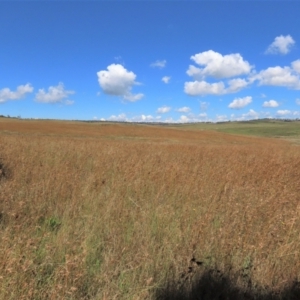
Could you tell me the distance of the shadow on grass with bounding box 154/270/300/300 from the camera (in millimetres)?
2422

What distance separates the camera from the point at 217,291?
250 centimetres

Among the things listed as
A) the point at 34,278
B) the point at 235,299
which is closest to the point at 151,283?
the point at 235,299

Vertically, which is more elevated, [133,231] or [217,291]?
[133,231]

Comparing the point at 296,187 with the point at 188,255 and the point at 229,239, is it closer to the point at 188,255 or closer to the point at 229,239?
the point at 229,239

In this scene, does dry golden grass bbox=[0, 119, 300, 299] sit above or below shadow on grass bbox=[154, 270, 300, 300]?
above

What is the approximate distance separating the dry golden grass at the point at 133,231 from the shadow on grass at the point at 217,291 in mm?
72

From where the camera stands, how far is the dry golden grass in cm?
233

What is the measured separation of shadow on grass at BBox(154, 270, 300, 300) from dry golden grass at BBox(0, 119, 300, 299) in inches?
2.8

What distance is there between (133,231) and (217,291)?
1.18 m

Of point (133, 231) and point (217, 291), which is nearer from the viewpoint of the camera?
point (217, 291)

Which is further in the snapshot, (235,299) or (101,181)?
(101,181)

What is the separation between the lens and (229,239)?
309cm

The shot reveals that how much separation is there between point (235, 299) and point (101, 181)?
10.7ft

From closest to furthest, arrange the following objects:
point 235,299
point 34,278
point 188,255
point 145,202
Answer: point 34,278 < point 235,299 < point 188,255 < point 145,202
